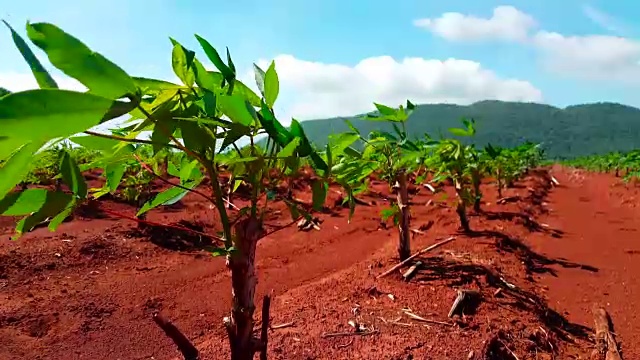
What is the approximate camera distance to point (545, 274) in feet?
17.4

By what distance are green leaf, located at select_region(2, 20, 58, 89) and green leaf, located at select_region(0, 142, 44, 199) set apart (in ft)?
0.37

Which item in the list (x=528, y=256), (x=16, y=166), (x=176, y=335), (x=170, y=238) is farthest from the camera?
(x=170, y=238)

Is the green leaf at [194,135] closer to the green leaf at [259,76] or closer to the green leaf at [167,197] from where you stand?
the green leaf at [259,76]

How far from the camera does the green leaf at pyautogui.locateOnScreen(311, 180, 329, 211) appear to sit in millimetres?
1327

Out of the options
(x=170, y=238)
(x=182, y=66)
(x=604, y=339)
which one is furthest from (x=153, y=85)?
(x=170, y=238)

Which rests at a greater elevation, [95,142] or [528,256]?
[95,142]

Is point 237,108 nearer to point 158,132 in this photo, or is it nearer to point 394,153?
point 158,132

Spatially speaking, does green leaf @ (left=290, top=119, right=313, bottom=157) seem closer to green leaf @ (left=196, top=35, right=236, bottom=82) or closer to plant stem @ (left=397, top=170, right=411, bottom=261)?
green leaf @ (left=196, top=35, right=236, bottom=82)

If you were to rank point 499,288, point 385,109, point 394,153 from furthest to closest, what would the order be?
point 394,153 < point 499,288 < point 385,109

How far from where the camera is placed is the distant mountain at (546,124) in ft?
445

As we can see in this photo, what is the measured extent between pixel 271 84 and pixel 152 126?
0.32m

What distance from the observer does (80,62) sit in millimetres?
861

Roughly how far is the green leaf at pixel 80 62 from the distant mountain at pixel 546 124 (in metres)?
124

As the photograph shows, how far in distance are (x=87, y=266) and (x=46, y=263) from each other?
1.23 ft
